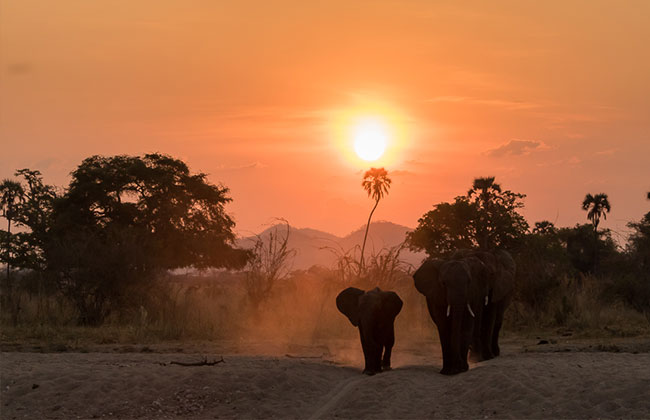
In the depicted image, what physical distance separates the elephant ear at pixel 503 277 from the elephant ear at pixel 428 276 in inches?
96.0

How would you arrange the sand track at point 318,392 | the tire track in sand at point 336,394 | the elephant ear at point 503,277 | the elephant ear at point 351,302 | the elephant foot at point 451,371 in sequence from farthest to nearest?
the elephant ear at point 503,277 → the elephant ear at point 351,302 → the elephant foot at point 451,371 → the tire track in sand at point 336,394 → the sand track at point 318,392

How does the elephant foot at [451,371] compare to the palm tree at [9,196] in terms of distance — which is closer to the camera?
the elephant foot at [451,371]

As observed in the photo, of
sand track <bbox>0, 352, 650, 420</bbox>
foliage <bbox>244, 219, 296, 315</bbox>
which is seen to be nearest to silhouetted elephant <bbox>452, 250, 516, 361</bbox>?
sand track <bbox>0, 352, 650, 420</bbox>

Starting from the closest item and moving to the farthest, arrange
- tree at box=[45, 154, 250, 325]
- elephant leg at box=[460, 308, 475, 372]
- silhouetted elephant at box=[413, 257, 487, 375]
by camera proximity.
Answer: silhouetted elephant at box=[413, 257, 487, 375] < elephant leg at box=[460, 308, 475, 372] < tree at box=[45, 154, 250, 325]

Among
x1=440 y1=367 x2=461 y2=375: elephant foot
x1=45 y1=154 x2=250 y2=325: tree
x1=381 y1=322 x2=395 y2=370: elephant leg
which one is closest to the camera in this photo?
x1=440 y1=367 x2=461 y2=375: elephant foot

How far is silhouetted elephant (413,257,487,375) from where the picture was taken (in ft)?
47.6

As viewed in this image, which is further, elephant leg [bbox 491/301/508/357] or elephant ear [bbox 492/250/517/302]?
elephant leg [bbox 491/301/508/357]

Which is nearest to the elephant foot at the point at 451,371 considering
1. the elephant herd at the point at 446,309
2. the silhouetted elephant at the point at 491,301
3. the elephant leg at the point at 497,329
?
the elephant herd at the point at 446,309

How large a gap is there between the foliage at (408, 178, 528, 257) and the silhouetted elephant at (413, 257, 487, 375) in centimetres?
1135

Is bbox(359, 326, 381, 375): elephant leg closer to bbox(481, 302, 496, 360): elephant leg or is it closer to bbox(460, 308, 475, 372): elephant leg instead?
bbox(460, 308, 475, 372): elephant leg

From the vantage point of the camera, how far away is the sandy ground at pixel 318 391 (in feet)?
37.1

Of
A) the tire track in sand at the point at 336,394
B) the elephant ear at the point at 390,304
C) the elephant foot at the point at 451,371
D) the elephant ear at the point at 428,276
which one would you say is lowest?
the tire track in sand at the point at 336,394

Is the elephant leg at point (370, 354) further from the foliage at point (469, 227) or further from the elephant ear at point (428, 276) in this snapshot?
the foliage at point (469, 227)

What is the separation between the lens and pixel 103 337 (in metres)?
21.1
